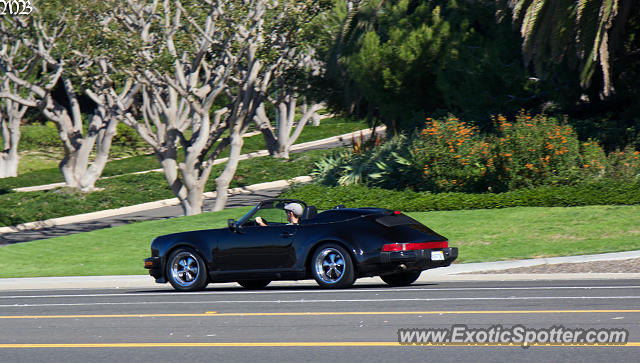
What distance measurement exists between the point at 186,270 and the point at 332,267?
2.53m

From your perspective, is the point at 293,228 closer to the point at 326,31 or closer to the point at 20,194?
the point at 326,31

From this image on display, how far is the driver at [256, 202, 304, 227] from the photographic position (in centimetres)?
1309

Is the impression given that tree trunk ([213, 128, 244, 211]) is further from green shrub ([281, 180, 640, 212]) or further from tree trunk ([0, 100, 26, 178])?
tree trunk ([0, 100, 26, 178])

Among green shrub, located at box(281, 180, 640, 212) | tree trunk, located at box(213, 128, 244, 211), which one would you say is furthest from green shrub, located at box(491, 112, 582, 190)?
tree trunk, located at box(213, 128, 244, 211)

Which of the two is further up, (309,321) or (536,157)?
(536,157)

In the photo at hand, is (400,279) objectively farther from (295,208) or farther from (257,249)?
(257,249)

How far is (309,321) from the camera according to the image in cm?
905

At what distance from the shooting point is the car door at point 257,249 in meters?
12.8

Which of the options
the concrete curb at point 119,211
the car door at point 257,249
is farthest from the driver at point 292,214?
the concrete curb at point 119,211

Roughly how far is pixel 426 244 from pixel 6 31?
23611 millimetres

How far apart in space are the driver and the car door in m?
0.15

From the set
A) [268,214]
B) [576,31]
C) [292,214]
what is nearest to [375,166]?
[576,31]

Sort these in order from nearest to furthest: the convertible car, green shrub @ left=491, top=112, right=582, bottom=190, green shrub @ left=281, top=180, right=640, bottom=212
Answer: the convertible car
green shrub @ left=281, top=180, right=640, bottom=212
green shrub @ left=491, top=112, right=582, bottom=190

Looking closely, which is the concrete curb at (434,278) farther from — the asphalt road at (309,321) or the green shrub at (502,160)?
the green shrub at (502,160)
